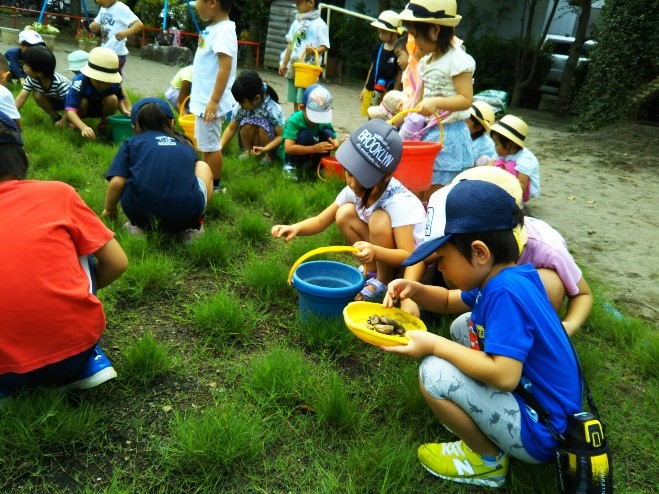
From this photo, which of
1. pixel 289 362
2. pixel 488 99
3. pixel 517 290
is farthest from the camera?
pixel 488 99

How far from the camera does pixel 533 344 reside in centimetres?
152

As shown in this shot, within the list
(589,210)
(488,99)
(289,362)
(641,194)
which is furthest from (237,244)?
(488,99)

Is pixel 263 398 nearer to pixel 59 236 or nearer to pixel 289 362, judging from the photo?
pixel 289 362

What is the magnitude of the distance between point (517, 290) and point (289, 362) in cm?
100

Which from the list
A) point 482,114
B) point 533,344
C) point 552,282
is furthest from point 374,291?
point 482,114

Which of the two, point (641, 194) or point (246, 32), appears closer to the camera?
point (641, 194)

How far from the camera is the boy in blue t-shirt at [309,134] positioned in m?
4.48

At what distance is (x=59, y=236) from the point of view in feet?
5.52

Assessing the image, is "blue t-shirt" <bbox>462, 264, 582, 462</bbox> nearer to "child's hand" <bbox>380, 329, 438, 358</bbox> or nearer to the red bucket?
"child's hand" <bbox>380, 329, 438, 358</bbox>

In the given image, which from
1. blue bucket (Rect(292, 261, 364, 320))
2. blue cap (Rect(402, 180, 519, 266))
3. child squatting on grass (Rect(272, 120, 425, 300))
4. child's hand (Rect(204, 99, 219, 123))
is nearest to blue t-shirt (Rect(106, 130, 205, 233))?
child's hand (Rect(204, 99, 219, 123))

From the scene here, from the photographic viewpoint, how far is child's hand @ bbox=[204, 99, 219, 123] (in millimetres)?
3707

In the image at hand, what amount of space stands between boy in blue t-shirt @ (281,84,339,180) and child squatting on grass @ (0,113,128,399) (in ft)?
9.32

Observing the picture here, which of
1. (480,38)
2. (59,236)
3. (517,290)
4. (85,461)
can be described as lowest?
(85,461)

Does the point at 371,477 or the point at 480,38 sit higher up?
the point at 480,38
